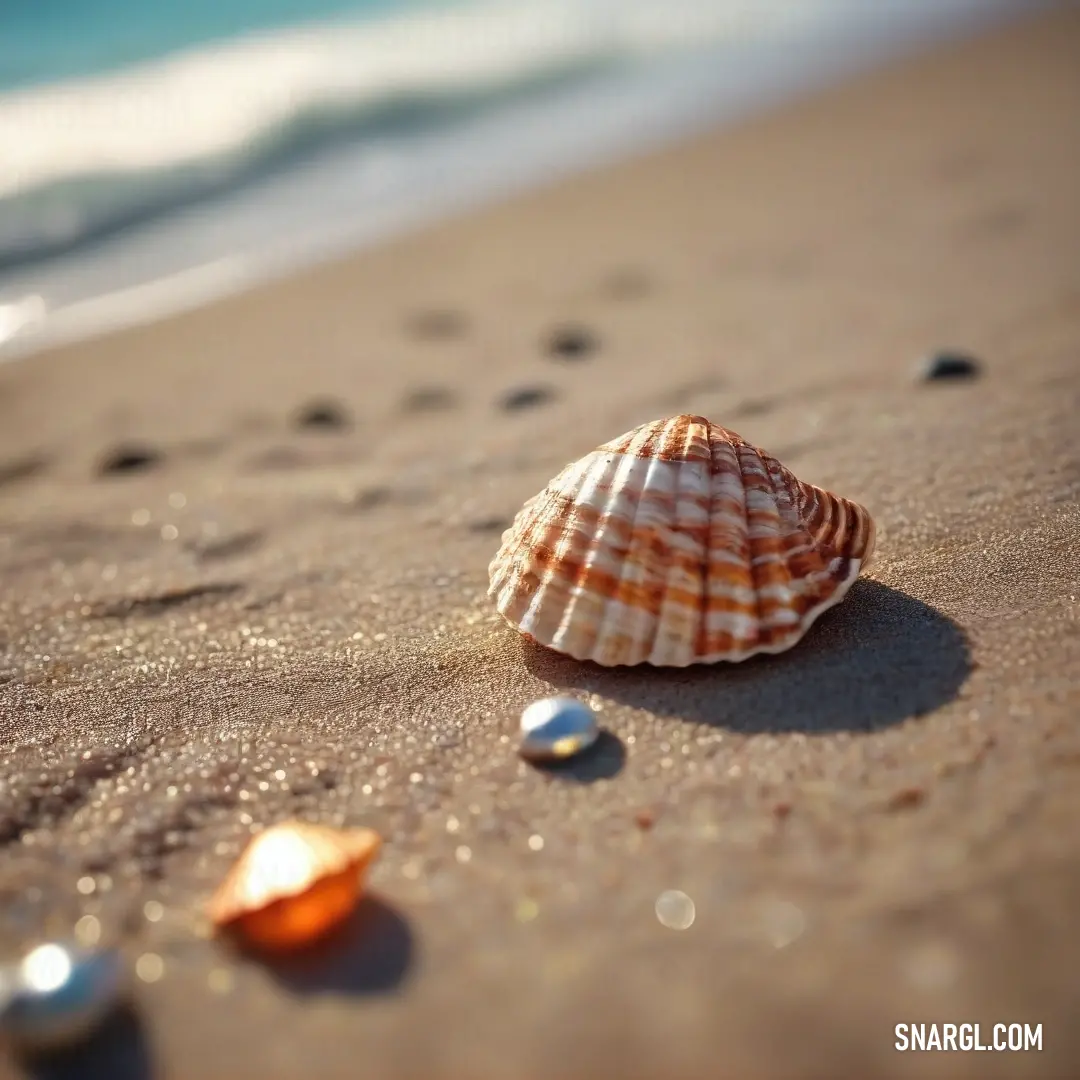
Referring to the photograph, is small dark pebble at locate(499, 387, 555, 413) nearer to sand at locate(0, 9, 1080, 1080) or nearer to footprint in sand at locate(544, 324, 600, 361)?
sand at locate(0, 9, 1080, 1080)

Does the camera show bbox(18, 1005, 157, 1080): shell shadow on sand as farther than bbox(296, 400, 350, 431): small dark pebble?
No

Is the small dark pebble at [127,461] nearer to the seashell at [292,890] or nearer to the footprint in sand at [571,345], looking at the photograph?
the footprint in sand at [571,345]

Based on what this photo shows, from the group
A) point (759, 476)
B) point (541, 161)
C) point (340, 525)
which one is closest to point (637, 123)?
point (541, 161)

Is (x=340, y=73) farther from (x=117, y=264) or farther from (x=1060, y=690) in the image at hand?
(x=1060, y=690)

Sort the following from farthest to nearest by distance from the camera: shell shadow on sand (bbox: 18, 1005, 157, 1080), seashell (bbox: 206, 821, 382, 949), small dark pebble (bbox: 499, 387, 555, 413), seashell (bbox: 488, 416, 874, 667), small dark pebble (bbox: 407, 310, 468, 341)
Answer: small dark pebble (bbox: 407, 310, 468, 341), small dark pebble (bbox: 499, 387, 555, 413), seashell (bbox: 488, 416, 874, 667), seashell (bbox: 206, 821, 382, 949), shell shadow on sand (bbox: 18, 1005, 157, 1080)

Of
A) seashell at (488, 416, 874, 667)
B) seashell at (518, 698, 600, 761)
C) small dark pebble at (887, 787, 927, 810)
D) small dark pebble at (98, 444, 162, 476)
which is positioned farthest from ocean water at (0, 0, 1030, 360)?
small dark pebble at (887, 787, 927, 810)

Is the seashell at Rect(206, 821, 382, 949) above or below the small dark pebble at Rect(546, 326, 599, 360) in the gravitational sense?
below

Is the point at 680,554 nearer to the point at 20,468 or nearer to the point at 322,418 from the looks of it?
the point at 322,418


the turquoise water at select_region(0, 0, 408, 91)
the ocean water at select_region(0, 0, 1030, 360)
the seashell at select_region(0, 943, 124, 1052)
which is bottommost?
the seashell at select_region(0, 943, 124, 1052)

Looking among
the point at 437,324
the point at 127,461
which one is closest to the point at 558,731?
the point at 127,461
